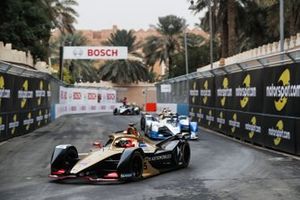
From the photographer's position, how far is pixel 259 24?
49.3 meters

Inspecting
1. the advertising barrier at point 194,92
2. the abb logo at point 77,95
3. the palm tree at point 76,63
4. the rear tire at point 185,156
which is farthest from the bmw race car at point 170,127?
the palm tree at point 76,63

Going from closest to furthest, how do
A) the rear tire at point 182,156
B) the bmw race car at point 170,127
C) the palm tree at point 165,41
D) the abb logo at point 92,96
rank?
the rear tire at point 182,156, the bmw race car at point 170,127, the abb logo at point 92,96, the palm tree at point 165,41

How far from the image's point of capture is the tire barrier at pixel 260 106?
15.7 m

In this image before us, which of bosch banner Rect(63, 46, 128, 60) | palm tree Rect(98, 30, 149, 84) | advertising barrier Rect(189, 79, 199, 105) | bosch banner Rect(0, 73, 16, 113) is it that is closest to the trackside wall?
advertising barrier Rect(189, 79, 199, 105)

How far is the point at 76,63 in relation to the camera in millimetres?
85562

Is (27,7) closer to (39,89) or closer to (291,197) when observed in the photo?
(39,89)

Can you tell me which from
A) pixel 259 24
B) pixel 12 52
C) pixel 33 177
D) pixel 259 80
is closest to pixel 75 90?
pixel 259 24

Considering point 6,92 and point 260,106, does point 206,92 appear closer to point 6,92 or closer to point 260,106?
point 260,106

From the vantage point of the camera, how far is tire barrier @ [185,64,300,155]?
1570cm

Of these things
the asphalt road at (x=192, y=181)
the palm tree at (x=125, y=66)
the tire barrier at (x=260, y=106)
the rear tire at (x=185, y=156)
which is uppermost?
the palm tree at (x=125, y=66)

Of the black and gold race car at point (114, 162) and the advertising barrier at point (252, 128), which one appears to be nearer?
the black and gold race car at point (114, 162)

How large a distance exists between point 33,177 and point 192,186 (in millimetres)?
3345

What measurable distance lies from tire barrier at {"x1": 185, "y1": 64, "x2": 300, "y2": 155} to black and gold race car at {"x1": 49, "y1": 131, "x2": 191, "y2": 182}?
4.61m

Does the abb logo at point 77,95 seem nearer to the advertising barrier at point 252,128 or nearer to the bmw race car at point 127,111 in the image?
the bmw race car at point 127,111
